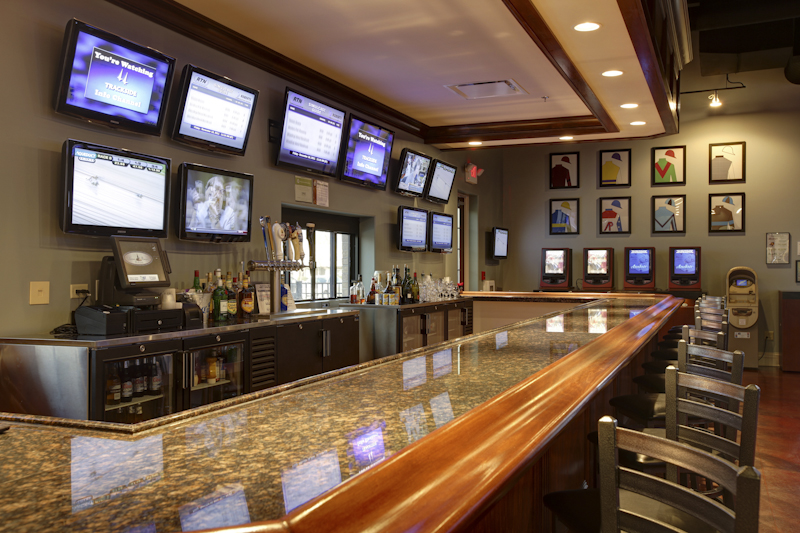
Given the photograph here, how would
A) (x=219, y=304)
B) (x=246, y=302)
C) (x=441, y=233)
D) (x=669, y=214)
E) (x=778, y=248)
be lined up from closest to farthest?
(x=219, y=304), (x=246, y=302), (x=441, y=233), (x=778, y=248), (x=669, y=214)

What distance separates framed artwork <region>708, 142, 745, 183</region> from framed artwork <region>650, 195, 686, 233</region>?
20.4 inches

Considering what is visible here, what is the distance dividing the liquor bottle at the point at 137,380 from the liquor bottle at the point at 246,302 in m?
1.09

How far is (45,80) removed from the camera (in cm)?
295

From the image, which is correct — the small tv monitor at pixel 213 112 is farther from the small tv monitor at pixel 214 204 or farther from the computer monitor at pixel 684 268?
the computer monitor at pixel 684 268

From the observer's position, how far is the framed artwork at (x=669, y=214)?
8625 millimetres

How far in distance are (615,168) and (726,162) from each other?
1493 millimetres

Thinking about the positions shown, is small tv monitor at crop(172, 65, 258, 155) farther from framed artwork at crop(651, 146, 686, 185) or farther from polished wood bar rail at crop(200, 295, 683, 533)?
framed artwork at crop(651, 146, 686, 185)

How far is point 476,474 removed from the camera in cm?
88

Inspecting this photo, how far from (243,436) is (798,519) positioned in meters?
3.19

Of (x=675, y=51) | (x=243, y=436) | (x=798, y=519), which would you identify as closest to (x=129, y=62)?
(x=243, y=436)

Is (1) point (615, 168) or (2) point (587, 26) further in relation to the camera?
(1) point (615, 168)

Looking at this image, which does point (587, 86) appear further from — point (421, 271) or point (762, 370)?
point (762, 370)

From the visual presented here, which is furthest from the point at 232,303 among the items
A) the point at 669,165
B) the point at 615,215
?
the point at 669,165

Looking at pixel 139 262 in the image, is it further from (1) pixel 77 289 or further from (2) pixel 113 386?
(2) pixel 113 386
